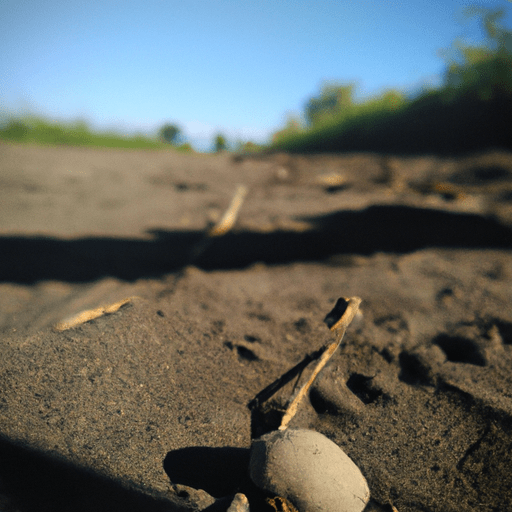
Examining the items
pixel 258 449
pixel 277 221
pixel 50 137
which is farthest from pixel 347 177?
pixel 50 137

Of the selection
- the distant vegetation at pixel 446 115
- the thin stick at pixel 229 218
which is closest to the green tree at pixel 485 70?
the distant vegetation at pixel 446 115

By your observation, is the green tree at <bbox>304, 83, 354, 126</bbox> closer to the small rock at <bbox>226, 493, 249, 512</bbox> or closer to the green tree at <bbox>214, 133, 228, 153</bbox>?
the green tree at <bbox>214, 133, 228, 153</bbox>

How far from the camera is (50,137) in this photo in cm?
708

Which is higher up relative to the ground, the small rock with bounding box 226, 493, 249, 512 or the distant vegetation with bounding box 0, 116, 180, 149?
the distant vegetation with bounding box 0, 116, 180, 149

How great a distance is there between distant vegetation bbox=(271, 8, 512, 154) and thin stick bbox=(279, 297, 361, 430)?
4158mm

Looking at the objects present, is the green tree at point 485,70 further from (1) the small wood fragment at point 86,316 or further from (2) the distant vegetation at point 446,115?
(1) the small wood fragment at point 86,316

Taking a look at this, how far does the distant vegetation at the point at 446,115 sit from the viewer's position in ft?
15.7

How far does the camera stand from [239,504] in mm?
1032

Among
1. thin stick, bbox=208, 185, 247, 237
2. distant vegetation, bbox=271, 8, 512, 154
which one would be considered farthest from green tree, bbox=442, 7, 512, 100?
thin stick, bbox=208, 185, 247, 237

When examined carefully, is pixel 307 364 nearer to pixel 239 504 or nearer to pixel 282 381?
pixel 282 381

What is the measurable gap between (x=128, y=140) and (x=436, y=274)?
6767mm

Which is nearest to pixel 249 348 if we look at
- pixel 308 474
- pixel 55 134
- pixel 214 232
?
pixel 308 474

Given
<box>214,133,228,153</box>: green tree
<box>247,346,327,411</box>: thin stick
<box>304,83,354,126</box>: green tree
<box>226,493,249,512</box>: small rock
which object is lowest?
<box>226,493,249,512</box>: small rock

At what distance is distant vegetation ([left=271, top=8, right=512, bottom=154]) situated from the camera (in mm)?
4785
